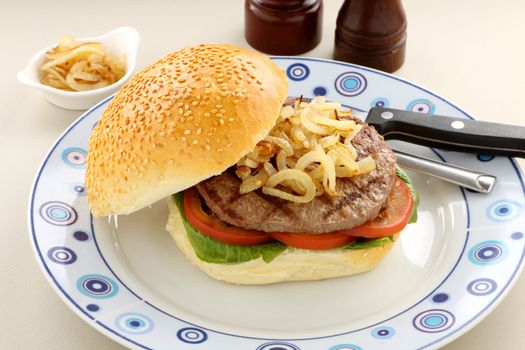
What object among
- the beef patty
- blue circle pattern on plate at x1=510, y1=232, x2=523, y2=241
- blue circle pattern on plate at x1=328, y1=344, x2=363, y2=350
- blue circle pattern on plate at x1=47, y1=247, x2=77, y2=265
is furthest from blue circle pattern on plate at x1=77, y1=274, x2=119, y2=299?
blue circle pattern on plate at x1=510, y1=232, x2=523, y2=241

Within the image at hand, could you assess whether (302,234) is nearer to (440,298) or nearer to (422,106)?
(440,298)

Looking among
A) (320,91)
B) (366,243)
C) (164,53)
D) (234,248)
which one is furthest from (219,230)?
(164,53)

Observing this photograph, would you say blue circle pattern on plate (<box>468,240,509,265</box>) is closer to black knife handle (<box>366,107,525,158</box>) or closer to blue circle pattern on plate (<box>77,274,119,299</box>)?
black knife handle (<box>366,107,525,158</box>)

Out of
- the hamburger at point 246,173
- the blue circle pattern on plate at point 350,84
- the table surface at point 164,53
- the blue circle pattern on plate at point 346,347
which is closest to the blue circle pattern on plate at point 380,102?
the blue circle pattern on plate at point 350,84

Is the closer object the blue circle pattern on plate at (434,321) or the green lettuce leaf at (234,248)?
the blue circle pattern on plate at (434,321)

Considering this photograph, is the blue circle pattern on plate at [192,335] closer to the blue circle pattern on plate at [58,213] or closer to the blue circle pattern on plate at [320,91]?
the blue circle pattern on plate at [58,213]

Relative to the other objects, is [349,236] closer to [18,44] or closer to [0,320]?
[0,320]
